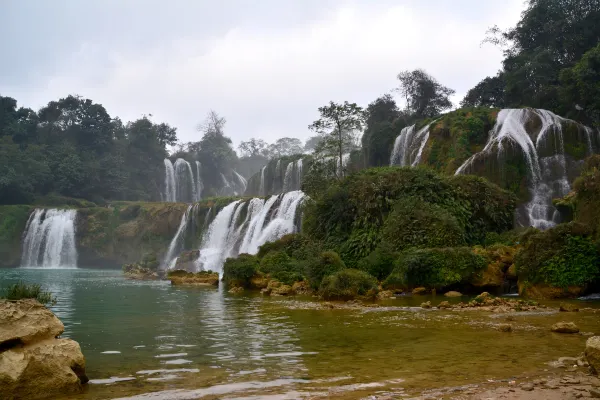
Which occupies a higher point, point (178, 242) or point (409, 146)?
point (409, 146)

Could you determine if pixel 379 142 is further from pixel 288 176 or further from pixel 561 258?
pixel 561 258

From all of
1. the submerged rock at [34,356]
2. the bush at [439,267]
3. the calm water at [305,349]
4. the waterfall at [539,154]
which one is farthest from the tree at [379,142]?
the submerged rock at [34,356]

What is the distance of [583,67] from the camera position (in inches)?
1323

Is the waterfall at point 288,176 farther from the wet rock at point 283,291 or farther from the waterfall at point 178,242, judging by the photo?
the wet rock at point 283,291

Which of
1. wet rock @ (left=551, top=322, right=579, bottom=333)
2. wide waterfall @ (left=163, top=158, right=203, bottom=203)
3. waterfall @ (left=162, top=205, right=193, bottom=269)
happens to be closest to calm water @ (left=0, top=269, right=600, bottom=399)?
wet rock @ (left=551, top=322, right=579, bottom=333)

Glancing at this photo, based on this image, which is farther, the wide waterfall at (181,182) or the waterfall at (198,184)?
the waterfall at (198,184)

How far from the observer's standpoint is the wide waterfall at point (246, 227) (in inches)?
1359

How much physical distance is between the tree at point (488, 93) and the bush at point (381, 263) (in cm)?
3000

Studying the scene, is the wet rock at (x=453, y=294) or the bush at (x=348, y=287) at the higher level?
the bush at (x=348, y=287)

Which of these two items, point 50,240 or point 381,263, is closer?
point 381,263

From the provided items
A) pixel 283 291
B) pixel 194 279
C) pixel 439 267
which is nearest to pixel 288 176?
pixel 194 279

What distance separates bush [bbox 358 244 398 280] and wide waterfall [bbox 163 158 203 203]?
54.6 meters

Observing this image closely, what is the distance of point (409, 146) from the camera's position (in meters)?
37.2

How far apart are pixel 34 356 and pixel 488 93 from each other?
4645 cm
